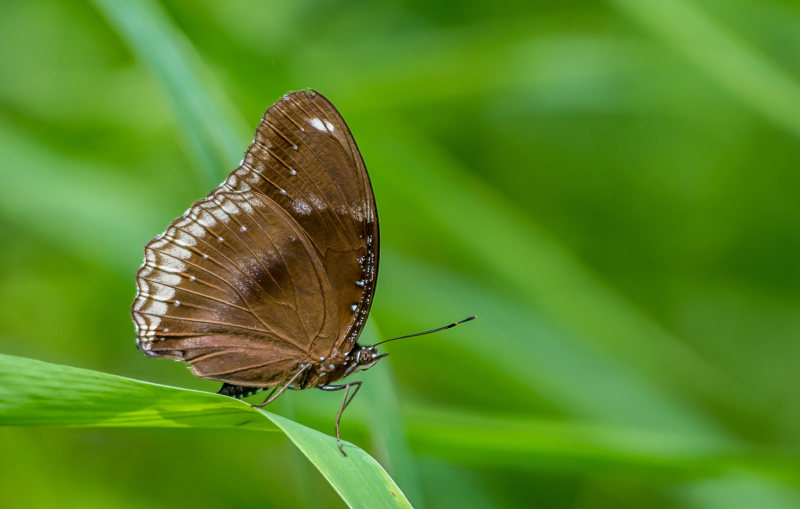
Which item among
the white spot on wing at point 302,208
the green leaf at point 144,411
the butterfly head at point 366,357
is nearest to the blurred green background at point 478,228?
the butterfly head at point 366,357

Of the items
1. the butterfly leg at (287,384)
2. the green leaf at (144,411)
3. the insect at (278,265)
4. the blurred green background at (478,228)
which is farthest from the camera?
the blurred green background at (478,228)

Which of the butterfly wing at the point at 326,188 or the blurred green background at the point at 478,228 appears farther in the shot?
the blurred green background at the point at 478,228

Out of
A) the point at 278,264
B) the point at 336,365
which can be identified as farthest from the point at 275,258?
the point at 336,365

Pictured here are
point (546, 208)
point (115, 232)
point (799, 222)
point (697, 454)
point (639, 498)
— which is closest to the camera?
point (697, 454)

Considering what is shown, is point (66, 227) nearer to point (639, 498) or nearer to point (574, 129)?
point (639, 498)

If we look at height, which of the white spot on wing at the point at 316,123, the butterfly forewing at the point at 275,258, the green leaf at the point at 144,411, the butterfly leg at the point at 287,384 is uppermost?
the white spot on wing at the point at 316,123

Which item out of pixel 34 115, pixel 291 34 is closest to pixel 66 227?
pixel 34 115

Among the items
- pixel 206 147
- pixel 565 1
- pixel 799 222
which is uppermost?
pixel 565 1

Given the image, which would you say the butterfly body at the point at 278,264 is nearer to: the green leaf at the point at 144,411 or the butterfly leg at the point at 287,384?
the butterfly leg at the point at 287,384
